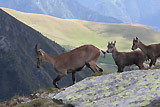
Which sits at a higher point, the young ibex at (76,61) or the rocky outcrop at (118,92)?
the young ibex at (76,61)

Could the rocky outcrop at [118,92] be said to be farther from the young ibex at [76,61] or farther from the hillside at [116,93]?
the young ibex at [76,61]

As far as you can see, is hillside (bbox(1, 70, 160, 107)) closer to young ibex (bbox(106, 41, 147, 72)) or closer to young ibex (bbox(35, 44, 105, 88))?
young ibex (bbox(35, 44, 105, 88))

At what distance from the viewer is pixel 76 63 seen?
51.0 feet

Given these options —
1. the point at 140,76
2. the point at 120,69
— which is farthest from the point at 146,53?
the point at 140,76

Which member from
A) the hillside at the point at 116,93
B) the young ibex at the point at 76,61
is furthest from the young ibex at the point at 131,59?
the hillside at the point at 116,93

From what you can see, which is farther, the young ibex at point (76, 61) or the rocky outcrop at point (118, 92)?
the young ibex at point (76, 61)

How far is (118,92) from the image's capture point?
723 cm

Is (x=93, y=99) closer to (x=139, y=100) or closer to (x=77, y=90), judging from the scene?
(x=77, y=90)

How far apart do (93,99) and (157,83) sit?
1.92 m

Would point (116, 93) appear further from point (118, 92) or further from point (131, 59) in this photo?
point (131, 59)

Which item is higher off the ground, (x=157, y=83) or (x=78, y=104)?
(x=157, y=83)

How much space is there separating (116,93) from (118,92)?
0.22 feet

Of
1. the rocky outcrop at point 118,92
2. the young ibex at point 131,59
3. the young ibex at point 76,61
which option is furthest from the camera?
the young ibex at point 131,59

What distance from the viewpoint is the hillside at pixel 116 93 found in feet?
19.5
